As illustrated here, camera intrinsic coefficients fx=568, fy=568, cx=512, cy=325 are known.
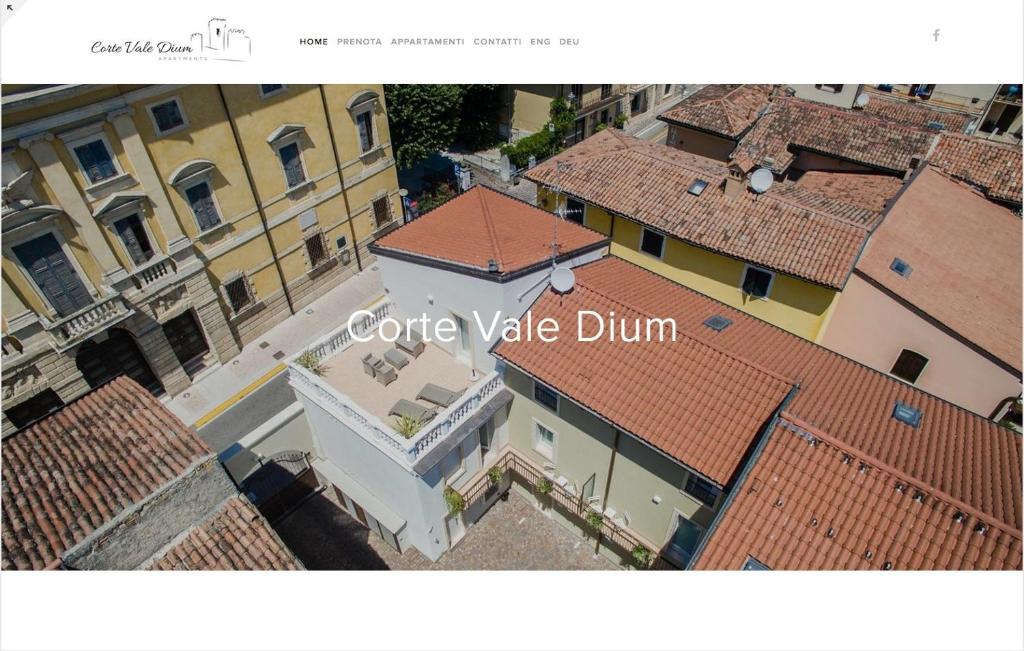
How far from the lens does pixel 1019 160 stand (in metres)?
29.0

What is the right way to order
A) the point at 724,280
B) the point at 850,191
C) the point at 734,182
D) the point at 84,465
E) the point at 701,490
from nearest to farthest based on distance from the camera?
the point at 84,465 < the point at 701,490 < the point at 734,182 < the point at 724,280 < the point at 850,191

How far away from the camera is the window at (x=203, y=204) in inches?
960

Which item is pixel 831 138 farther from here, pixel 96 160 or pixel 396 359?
pixel 96 160

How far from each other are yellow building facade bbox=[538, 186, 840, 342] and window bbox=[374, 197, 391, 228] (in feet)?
36.0

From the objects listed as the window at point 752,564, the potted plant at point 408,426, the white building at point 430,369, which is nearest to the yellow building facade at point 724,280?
the white building at point 430,369

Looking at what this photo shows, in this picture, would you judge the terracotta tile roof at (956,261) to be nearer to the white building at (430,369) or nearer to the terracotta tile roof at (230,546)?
the white building at (430,369)

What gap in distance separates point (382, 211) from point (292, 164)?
7.05m

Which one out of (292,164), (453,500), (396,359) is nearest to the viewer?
(453,500)

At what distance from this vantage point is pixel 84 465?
1409 cm

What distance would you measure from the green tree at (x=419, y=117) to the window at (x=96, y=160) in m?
18.9

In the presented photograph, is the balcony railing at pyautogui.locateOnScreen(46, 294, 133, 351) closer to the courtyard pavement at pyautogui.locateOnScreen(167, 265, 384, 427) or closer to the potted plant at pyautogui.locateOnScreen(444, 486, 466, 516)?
the courtyard pavement at pyautogui.locateOnScreen(167, 265, 384, 427)

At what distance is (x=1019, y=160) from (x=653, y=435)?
1104 inches

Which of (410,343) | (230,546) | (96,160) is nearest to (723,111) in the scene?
(410,343)

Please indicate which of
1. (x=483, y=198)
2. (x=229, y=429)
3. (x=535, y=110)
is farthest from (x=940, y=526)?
(x=535, y=110)
